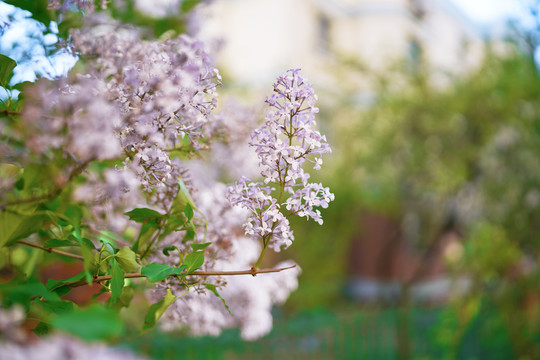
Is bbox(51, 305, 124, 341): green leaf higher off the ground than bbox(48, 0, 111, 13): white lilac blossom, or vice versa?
bbox(48, 0, 111, 13): white lilac blossom

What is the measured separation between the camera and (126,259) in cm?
100

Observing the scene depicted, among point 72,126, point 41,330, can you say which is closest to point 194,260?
point 41,330

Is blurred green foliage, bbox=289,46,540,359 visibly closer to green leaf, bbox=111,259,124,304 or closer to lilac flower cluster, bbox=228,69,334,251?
lilac flower cluster, bbox=228,69,334,251

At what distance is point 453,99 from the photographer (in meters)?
7.39

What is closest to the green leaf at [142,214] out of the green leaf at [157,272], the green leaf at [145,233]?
the green leaf at [145,233]

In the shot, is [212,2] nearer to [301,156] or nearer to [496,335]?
[301,156]

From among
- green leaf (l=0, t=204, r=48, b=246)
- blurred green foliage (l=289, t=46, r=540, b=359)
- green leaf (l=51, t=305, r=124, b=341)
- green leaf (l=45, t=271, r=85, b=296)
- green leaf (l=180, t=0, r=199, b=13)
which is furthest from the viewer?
blurred green foliage (l=289, t=46, r=540, b=359)

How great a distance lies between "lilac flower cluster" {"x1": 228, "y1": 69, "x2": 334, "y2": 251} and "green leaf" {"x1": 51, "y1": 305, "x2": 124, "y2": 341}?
458mm

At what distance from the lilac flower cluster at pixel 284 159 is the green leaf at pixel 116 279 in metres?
0.26

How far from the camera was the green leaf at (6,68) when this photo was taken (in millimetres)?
996

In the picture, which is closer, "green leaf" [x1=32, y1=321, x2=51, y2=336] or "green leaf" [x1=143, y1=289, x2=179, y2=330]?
"green leaf" [x1=32, y1=321, x2=51, y2=336]

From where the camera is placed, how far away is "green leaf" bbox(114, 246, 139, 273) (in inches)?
38.8

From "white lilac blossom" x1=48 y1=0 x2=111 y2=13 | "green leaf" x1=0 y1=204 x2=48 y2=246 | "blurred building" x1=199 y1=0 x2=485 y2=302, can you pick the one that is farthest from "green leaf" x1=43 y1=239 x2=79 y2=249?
"blurred building" x1=199 y1=0 x2=485 y2=302

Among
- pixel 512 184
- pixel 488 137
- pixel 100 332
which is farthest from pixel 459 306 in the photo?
pixel 100 332
